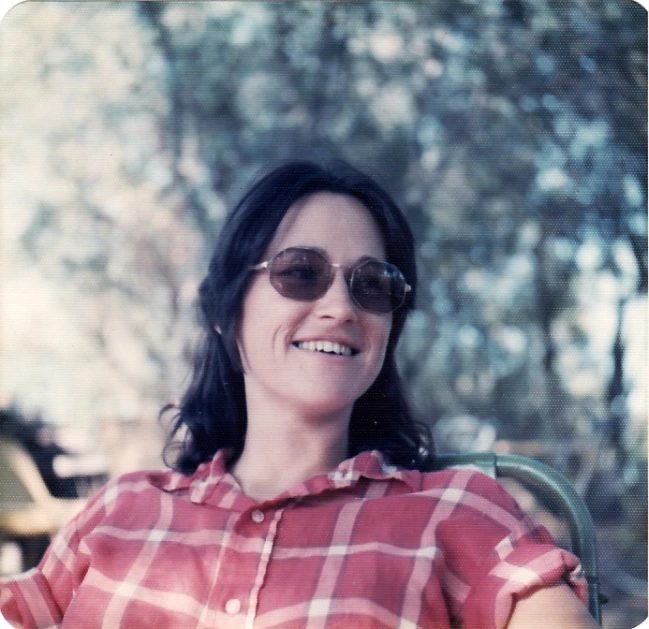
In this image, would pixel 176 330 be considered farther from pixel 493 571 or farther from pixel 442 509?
pixel 493 571

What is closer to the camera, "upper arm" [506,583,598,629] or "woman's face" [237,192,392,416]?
"upper arm" [506,583,598,629]

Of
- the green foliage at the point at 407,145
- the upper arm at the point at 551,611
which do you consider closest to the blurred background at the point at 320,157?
the green foliage at the point at 407,145

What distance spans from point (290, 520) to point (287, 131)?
0.88 m

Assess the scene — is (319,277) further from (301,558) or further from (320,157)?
(301,558)

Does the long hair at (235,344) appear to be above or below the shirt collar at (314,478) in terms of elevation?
above

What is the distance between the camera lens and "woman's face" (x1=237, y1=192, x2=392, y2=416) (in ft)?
4.75

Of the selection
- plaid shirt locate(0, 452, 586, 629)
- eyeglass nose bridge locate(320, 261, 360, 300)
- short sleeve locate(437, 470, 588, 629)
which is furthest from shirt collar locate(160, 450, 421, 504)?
eyeglass nose bridge locate(320, 261, 360, 300)

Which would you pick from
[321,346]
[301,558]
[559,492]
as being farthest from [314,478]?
[559,492]

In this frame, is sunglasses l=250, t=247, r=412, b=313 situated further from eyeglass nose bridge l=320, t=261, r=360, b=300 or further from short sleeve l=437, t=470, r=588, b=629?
short sleeve l=437, t=470, r=588, b=629

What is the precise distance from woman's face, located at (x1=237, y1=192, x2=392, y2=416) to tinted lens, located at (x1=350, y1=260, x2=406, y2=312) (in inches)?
0.7

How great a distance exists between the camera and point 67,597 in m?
1.47

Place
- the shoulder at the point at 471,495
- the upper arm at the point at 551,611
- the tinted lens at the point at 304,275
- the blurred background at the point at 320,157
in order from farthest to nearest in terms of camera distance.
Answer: the blurred background at the point at 320,157 < the tinted lens at the point at 304,275 < the shoulder at the point at 471,495 < the upper arm at the point at 551,611

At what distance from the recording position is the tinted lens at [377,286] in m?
1.45

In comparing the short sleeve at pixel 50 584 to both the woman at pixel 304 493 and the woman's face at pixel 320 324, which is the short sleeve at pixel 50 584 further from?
the woman's face at pixel 320 324
